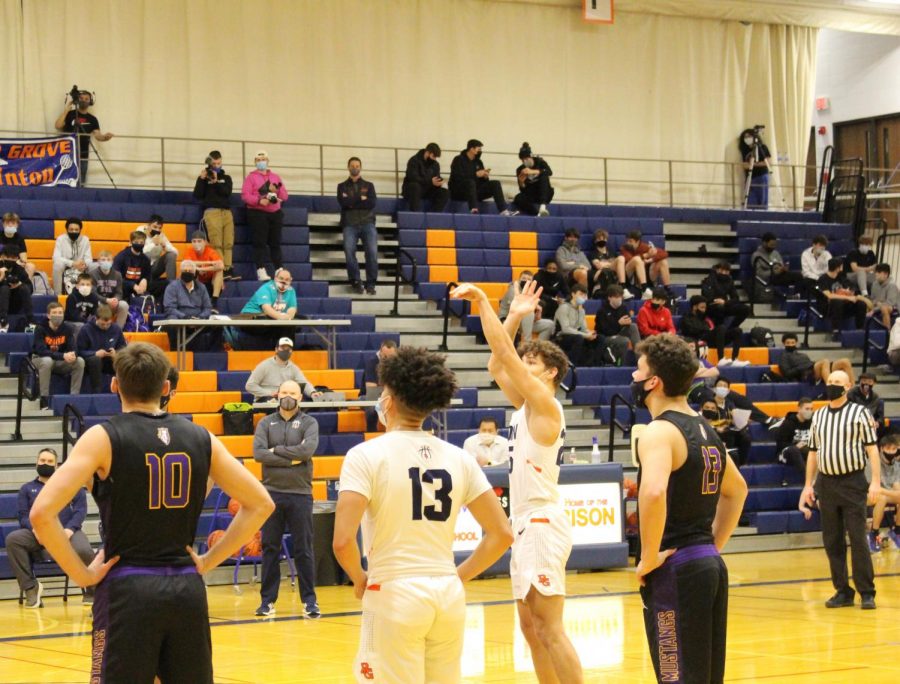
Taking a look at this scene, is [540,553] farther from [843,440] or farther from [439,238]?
[439,238]

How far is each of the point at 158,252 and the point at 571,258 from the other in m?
6.46

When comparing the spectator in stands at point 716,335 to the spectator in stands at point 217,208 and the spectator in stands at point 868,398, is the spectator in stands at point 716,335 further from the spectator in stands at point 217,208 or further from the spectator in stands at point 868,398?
the spectator in stands at point 217,208

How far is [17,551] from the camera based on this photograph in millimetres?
12859

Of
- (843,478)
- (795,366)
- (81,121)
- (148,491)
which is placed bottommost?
(843,478)

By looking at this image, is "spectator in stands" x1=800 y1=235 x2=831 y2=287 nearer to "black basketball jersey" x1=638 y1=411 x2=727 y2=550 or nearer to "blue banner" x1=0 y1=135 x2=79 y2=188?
"blue banner" x1=0 y1=135 x2=79 y2=188

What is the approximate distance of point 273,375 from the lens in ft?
53.9

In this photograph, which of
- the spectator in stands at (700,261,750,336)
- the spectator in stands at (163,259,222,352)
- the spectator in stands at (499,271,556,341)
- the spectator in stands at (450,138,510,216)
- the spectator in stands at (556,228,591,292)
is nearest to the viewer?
the spectator in stands at (163,259,222,352)

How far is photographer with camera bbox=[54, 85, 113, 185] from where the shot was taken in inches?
826

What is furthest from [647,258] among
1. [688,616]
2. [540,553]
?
[688,616]

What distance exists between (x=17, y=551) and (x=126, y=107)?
10.9m

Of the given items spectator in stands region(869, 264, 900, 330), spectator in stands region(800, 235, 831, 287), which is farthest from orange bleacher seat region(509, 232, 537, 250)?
spectator in stands region(869, 264, 900, 330)

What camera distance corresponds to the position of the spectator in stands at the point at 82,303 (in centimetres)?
1717

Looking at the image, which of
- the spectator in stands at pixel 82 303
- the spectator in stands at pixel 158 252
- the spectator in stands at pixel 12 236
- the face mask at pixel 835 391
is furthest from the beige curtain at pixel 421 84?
the face mask at pixel 835 391

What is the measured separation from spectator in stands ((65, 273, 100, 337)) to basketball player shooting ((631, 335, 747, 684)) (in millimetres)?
12630
